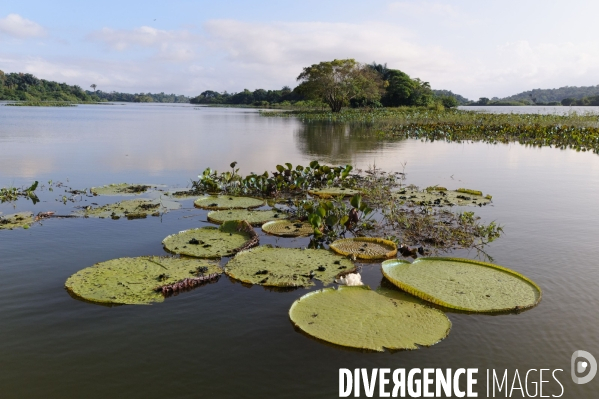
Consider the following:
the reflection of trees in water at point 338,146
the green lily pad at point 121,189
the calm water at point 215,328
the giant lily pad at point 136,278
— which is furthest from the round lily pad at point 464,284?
the reflection of trees in water at point 338,146

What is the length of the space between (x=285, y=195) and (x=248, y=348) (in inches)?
214

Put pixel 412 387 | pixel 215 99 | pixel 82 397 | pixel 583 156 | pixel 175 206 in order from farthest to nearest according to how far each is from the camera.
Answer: pixel 215 99
pixel 583 156
pixel 175 206
pixel 412 387
pixel 82 397

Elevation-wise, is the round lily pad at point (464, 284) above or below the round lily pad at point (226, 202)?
below

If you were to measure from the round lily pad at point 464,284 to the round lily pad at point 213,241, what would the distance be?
1758 millimetres

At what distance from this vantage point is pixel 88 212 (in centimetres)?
682

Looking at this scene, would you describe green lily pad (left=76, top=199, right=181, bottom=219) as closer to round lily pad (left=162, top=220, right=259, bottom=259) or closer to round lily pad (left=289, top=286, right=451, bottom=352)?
round lily pad (left=162, top=220, right=259, bottom=259)

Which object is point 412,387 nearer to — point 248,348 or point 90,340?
point 248,348

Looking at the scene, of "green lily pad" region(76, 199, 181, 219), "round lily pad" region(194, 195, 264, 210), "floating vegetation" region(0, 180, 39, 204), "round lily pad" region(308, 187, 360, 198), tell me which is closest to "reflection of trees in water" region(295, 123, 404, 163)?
"round lily pad" region(308, 187, 360, 198)

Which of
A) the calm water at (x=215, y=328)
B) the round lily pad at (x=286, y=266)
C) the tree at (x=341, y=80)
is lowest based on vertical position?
the calm water at (x=215, y=328)

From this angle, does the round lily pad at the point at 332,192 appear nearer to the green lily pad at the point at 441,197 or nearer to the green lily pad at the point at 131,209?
the green lily pad at the point at 441,197

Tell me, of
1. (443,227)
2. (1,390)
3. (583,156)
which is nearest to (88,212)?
(1,390)

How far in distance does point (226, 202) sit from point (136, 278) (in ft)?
11.2

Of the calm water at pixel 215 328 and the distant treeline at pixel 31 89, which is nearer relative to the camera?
the calm water at pixel 215 328

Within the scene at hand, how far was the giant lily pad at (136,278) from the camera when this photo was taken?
12.9 feet
